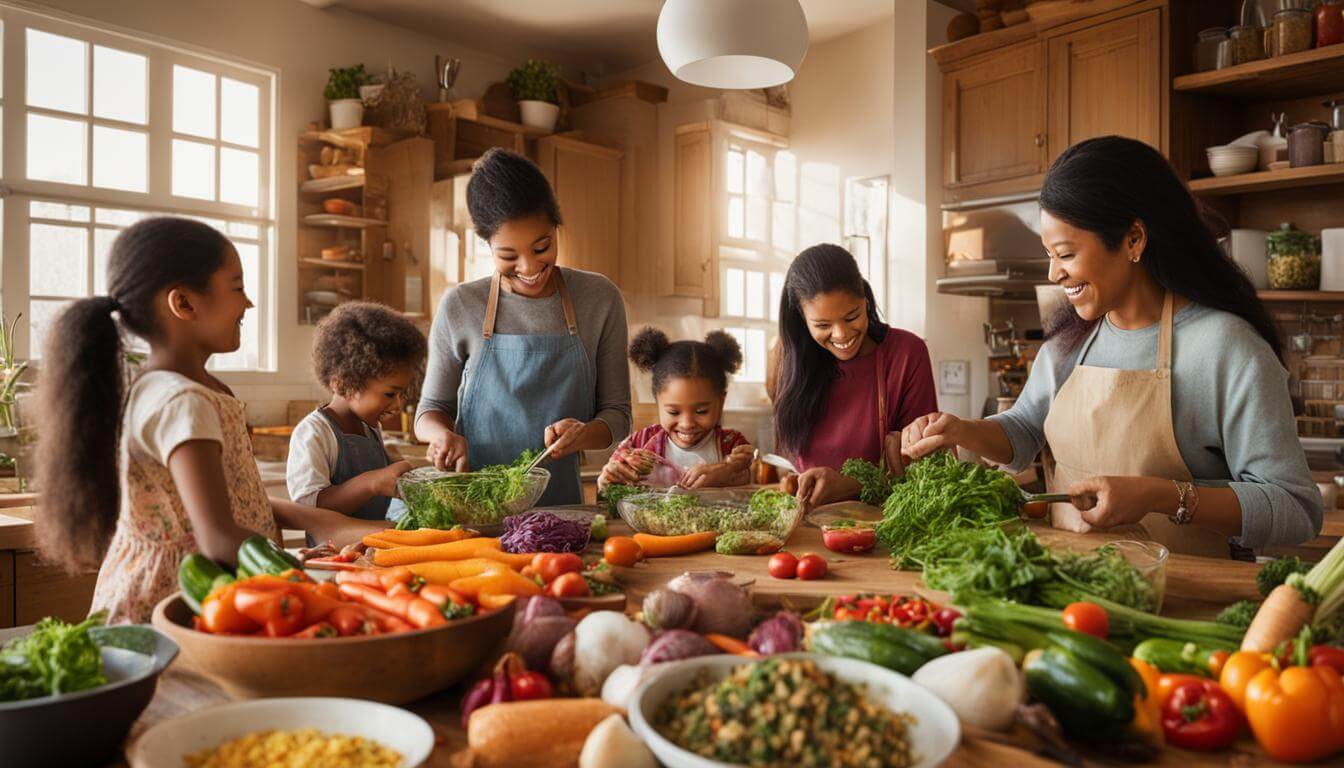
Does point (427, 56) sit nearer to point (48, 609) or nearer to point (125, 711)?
point (48, 609)

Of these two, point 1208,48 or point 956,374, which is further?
point 956,374

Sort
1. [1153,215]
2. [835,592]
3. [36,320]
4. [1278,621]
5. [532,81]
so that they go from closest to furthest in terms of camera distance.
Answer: [1278,621], [835,592], [1153,215], [36,320], [532,81]

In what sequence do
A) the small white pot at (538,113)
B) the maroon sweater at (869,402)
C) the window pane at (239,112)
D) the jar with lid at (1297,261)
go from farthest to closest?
1. the small white pot at (538,113)
2. the window pane at (239,112)
3. the jar with lid at (1297,261)
4. the maroon sweater at (869,402)

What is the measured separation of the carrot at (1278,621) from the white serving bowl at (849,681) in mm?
506

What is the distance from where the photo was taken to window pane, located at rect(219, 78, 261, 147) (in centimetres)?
626

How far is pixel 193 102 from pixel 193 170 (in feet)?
1.37

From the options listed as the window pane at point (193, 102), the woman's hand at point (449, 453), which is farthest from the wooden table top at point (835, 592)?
the window pane at point (193, 102)

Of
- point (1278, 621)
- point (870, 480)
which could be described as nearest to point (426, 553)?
point (870, 480)

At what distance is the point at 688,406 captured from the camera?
3359 mm

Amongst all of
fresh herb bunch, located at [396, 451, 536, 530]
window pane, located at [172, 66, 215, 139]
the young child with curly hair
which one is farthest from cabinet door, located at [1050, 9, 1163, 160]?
window pane, located at [172, 66, 215, 139]

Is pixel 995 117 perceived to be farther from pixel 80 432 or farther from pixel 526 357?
pixel 80 432

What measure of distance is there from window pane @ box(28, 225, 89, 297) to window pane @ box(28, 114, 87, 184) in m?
0.29

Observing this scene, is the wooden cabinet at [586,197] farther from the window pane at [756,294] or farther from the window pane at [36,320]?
the window pane at [36,320]

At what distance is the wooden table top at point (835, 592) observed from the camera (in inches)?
41.1
